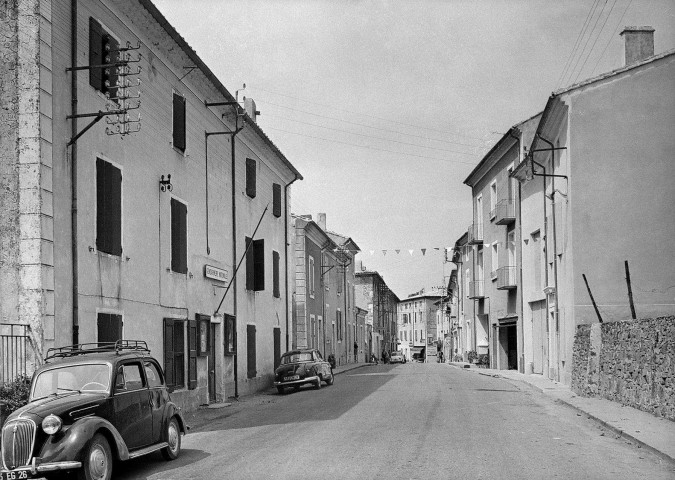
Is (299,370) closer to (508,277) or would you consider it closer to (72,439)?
(508,277)

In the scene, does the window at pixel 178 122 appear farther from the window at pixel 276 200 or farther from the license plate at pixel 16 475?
the license plate at pixel 16 475

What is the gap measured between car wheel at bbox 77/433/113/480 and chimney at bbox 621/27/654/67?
22.3 metres

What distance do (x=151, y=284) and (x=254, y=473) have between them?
8279mm

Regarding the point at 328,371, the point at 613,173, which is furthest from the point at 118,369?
the point at 328,371

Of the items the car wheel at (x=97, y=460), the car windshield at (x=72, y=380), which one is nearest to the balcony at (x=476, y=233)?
the car windshield at (x=72, y=380)

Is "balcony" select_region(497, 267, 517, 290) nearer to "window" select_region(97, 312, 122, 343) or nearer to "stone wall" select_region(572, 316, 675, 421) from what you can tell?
"stone wall" select_region(572, 316, 675, 421)

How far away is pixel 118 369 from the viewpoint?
1052 cm

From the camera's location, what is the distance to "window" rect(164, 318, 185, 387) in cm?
1819

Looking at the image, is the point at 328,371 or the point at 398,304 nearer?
the point at 328,371

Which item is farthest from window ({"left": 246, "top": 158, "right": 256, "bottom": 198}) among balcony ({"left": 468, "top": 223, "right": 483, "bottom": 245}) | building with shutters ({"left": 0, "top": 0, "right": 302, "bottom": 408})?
balcony ({"left": 468, "top": 223, "right": 483, "bottom": 245})

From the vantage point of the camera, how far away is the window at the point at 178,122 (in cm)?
1953

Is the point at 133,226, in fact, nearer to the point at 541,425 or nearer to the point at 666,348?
the point at 541,425

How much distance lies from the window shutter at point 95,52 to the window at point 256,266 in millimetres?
11405

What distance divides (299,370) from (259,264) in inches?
146
